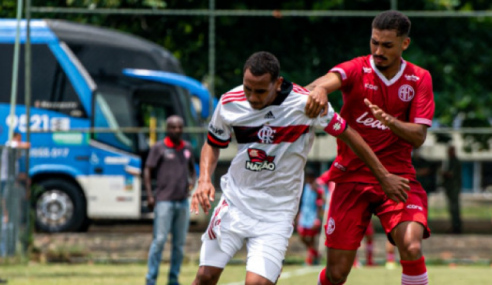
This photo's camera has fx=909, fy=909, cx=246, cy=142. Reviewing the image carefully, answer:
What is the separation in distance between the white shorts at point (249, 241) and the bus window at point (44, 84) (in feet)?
29.1

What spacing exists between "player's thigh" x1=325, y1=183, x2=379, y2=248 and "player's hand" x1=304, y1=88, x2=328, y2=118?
1.05 meters

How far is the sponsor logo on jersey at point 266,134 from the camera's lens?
6.09m

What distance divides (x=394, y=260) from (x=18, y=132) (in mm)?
6333

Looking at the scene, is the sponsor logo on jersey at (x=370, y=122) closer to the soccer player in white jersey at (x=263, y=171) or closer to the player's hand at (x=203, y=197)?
the soccer player in white jersey at (x=263, y=171)

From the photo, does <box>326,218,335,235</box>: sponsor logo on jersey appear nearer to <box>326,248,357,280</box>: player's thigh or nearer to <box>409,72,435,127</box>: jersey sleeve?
<box>326,248,357,280</box>: player's thigh

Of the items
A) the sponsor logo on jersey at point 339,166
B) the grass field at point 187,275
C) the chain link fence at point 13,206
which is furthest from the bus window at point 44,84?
the sponsor logo on jersey at point 339,166

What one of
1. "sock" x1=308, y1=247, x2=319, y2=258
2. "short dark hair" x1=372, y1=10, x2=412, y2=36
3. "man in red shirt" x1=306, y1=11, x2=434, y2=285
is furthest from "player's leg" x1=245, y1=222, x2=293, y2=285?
"sock" x1=308, y1=247, x2=319, y2=258

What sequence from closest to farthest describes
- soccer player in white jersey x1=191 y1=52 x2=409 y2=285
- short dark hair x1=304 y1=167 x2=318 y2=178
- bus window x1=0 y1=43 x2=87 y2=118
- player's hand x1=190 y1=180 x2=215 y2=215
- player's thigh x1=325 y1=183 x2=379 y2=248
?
player's hand x1=190 y1=180 x2=215 y2=215
soccer player in white jersey x1=191 y1=52 x2=409 y2=285
player's thigh x1=325 y1=183 x2=379 y2=248
bus window x1=0 y1=43 x2=87 y2=118
short dark hair x1=304 y1=167 x2=318 y2=178

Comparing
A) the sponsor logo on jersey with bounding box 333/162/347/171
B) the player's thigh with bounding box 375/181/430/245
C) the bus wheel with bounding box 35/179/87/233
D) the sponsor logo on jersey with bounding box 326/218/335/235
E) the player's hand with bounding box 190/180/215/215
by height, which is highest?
the sponsor logo on jersey with bounding box 333/162/347/171

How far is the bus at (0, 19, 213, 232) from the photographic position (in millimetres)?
14352

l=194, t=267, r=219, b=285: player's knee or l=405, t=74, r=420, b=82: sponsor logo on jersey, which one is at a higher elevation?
l=405, t=74, r=420, b=82: sponsor logo on jersey

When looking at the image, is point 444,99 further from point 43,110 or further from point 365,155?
point 365,155

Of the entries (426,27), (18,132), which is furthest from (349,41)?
(18,132)

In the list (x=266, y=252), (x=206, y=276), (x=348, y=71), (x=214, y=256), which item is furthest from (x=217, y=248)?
(x=348, y=71)
